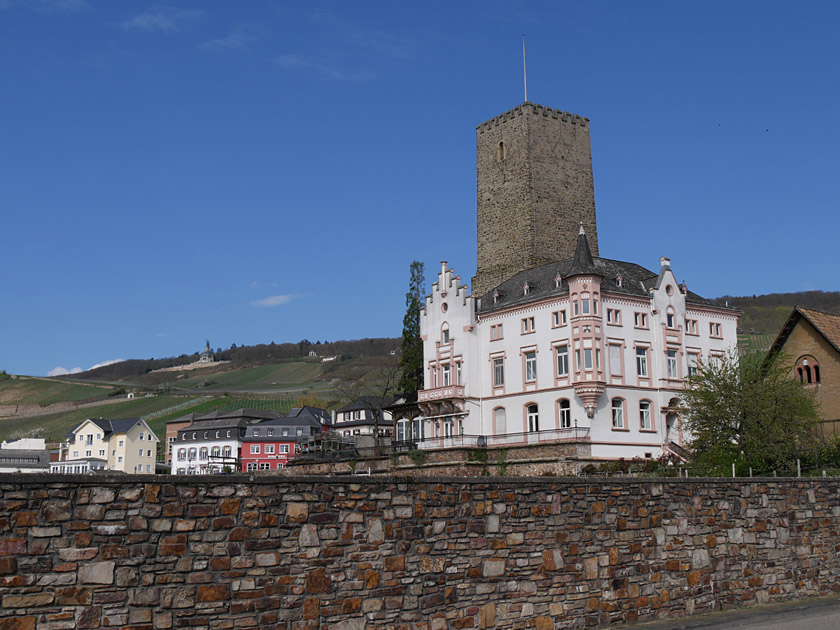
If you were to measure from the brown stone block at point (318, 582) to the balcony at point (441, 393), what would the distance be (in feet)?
154

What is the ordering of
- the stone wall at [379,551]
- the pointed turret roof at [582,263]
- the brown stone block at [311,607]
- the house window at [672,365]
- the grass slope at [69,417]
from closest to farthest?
the stone wall at [379,551]
the brown stone block at [311,607]
the pointed turret roof at [582,263]
the house window at [672,365]
the grass slope at [69,417]

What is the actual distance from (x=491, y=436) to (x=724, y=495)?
3745 cm

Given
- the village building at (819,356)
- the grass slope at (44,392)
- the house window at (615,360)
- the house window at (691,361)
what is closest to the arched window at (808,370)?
the village building at (819,356)

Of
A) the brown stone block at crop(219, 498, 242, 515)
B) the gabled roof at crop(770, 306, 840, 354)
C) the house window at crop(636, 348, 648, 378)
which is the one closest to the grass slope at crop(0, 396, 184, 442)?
the house window at crop(636, 348, 648, 378)

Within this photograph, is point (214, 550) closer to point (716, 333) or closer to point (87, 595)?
point (87, 595)

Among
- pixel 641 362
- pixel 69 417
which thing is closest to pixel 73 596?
pixel 641 362

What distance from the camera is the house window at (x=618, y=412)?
51500mm

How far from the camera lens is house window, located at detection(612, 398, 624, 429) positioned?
51.5m

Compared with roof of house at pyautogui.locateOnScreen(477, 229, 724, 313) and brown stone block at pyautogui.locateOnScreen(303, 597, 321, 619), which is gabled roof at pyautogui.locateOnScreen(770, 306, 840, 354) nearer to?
roof of house at pyautogui.locateOnScreen(477, 229, 724, 313)

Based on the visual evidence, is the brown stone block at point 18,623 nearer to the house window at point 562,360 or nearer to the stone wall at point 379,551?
the stone wall at point 379,551

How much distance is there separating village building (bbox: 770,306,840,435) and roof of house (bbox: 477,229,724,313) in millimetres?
12335

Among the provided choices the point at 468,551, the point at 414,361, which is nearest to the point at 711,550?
the point at 468,551

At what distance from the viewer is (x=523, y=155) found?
67.7 metres

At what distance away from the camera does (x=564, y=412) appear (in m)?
52.2
